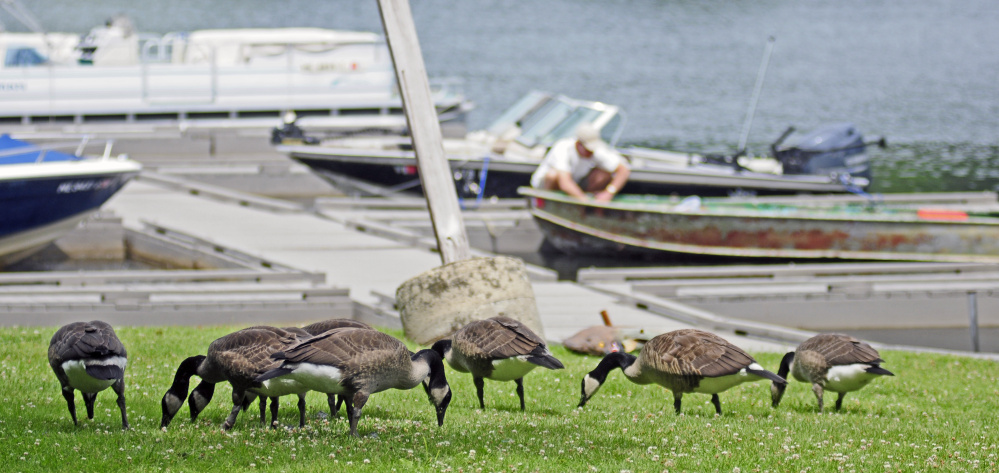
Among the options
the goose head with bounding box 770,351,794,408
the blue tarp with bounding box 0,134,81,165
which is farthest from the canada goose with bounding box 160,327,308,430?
the blue tarp with bounding box 0,134,81,165

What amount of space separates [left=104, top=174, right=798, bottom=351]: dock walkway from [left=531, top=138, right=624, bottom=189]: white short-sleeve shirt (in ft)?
11.4

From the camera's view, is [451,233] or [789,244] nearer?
[451,233]

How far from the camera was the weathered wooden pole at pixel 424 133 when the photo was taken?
40.0 feet

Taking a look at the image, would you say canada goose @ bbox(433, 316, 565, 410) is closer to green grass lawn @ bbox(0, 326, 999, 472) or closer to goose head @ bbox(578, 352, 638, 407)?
green grass lawn @ bbox(0, 326, 999, 472)

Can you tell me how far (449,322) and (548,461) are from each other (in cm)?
493

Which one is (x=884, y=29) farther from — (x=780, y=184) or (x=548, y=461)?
(x=548, y=461)

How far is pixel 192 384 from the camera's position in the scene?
31.3 feet

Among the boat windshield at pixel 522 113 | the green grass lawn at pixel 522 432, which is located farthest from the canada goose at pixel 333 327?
the boat windshield at pixel 522 113

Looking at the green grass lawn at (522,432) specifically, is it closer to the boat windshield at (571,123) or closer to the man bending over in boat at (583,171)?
the man bending over in boat at (583,171)

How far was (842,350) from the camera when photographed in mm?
8734

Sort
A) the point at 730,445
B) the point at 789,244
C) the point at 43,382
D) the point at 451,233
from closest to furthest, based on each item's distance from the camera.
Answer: the point at 730,445 → the point at 43,382 → the point at 451,233 → the point at 789,244

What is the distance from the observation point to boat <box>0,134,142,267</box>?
57.6 ft

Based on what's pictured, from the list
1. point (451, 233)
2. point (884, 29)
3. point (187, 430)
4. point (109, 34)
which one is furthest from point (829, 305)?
point (884, 29)

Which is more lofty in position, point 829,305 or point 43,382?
point 43,382
